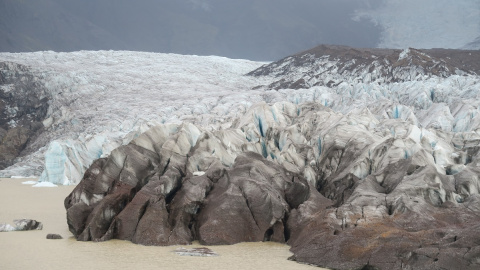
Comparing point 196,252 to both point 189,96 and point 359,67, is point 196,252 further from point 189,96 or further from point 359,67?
point 359,67

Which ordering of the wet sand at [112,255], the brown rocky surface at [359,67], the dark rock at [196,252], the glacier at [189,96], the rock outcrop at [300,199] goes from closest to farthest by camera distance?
1. the rock outcrop at [300,199]
2. the wet sand at [112,255]
3. the dark rock at [196,252]
4. the glacier at [189,96]
5. the brown rocky surface at [359,67]

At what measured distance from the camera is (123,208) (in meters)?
21.0

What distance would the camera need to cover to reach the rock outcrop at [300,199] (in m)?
15.7

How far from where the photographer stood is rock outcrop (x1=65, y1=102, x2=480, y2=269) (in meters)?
15.7

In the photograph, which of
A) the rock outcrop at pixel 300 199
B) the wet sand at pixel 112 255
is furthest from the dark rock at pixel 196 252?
the rock outcrop at pixel 300 199

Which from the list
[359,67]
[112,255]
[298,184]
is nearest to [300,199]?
[298,184]

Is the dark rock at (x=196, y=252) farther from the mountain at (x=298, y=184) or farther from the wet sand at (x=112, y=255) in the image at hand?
the mountain at (x=298, y=184)

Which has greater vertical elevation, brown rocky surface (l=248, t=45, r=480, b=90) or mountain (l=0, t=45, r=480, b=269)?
brown rocky surface (l=248, t=45, r=480, b=90)

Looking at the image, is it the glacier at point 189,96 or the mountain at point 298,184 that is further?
the glacier at point 189,96

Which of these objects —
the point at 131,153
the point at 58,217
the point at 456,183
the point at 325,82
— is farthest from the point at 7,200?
the point at 325,82

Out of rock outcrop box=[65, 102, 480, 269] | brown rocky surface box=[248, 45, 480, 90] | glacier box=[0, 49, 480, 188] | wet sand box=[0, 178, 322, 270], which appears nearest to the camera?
rock outcrop box=[65, 102, 480, 269]

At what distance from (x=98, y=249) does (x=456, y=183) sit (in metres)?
14.8

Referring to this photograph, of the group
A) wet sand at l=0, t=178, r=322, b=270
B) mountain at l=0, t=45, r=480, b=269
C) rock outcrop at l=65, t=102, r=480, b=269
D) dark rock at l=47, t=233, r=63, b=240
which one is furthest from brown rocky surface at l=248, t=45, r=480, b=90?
dark rock at l=47, t=233, r=63, b=240

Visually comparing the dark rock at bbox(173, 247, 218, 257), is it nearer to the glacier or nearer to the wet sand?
the wet sand
